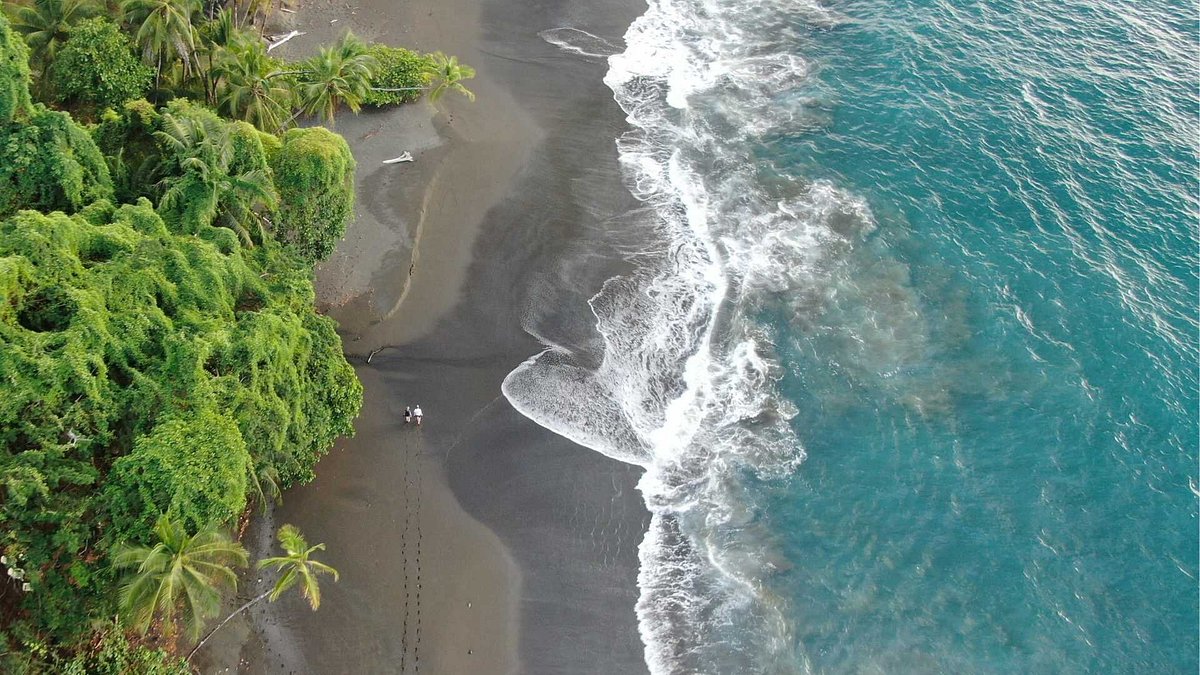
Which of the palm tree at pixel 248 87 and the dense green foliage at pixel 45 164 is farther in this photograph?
the palm tree at pixel 248 87


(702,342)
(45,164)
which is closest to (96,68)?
(45,164)

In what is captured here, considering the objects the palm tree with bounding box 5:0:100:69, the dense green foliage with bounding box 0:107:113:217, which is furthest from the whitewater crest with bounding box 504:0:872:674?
the palm tree with bounding box 5:0:100:69

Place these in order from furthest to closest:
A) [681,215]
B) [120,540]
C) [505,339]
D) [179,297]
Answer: [681,215] < [505,339] < [179,297] < [120,540]

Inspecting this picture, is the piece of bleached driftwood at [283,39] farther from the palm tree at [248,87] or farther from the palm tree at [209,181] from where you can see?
the palm tree at [209,181]

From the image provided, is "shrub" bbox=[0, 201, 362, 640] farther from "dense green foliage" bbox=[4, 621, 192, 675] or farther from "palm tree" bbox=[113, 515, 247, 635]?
"palm tree" bbox=[113, 515, 247, 635]

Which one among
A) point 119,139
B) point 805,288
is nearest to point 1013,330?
point 805,288

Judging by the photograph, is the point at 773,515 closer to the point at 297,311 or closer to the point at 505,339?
the point at 505,339

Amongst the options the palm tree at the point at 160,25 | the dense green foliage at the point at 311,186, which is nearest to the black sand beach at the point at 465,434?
the dense green foliage at the point at 311,186
